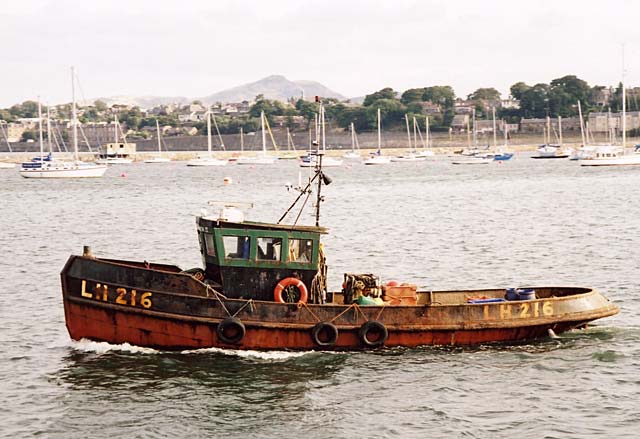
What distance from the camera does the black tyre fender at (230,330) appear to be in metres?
20.6

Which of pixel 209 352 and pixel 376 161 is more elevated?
pixel 376 161

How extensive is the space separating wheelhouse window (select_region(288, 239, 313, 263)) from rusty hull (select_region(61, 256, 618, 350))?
1.11 meters

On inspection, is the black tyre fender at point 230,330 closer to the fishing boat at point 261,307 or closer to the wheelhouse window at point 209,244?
the fishing boat at point 261,307

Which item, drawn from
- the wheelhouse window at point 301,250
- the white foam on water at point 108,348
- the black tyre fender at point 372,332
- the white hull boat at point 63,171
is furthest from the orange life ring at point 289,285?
the white hull boat at point 63,171

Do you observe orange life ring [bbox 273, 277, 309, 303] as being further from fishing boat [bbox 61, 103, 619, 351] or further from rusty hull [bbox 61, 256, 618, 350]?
rusty hull [bbox 61, 256, 618, 350]

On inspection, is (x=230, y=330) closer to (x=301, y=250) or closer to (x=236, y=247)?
(x=236, y=247)

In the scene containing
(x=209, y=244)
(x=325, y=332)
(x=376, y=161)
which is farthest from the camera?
(x=376, y=161)

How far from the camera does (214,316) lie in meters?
20.8

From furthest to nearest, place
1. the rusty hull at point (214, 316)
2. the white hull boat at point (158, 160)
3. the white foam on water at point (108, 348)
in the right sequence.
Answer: the white hull boat at point (158, 160) < the white foam on water at point (108, 348) < the rusty hull at point (214, 316)

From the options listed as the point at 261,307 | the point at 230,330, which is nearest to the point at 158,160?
the point at 261,307

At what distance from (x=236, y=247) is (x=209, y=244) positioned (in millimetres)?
657

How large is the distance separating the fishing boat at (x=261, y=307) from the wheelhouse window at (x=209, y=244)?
1.5 inches

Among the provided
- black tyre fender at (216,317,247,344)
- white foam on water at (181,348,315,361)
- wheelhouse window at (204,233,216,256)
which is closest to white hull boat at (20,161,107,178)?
wheelhouse window at (204,233,216,256)

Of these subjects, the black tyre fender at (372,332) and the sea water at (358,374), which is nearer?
the sea water at (358,374)
